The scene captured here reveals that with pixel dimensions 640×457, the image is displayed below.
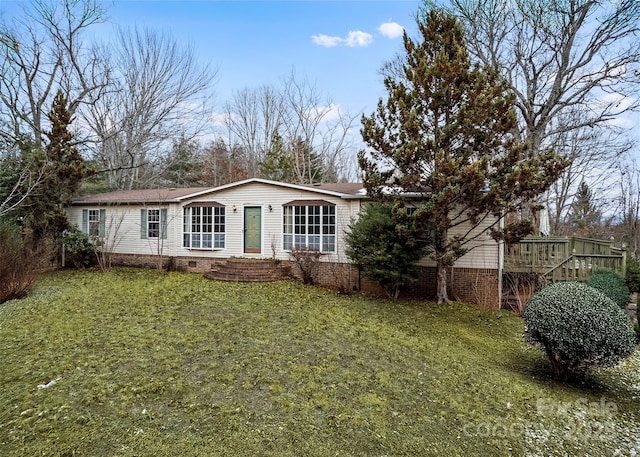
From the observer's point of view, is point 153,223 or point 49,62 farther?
point 49,62

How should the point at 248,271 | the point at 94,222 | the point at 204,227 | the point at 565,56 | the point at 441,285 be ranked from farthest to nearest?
the point at 94,222
the point at 565,56
the point at 204,227
the point at 248,271
the point at 441,285

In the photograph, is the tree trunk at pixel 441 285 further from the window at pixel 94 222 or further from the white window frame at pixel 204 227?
the window at pixel 94 222

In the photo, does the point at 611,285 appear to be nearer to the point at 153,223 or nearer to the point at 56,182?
the point at 153,223

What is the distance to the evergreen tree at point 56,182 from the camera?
12.8 metres

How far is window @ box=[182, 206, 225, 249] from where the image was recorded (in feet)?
43.8

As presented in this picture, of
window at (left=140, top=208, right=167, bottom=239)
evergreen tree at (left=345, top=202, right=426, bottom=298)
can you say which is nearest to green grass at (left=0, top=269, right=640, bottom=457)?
evergreen tree at (left=345, top=202, right=426, bottom=298)

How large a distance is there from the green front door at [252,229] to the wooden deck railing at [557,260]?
8.40 metres

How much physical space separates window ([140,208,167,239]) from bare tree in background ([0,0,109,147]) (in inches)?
293

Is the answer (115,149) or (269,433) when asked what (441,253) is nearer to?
(269,433)

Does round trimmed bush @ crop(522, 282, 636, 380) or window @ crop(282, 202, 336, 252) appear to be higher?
window @ crop(282, 202, 336, 252)

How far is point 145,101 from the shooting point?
21.1m

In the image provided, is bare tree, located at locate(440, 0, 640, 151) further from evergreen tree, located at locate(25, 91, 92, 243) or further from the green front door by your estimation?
evergreen tree, located at locate(25, 91, 92, 243)

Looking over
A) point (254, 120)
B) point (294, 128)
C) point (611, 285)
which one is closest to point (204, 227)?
point (611, 285)

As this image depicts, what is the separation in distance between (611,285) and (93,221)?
18.6 m
